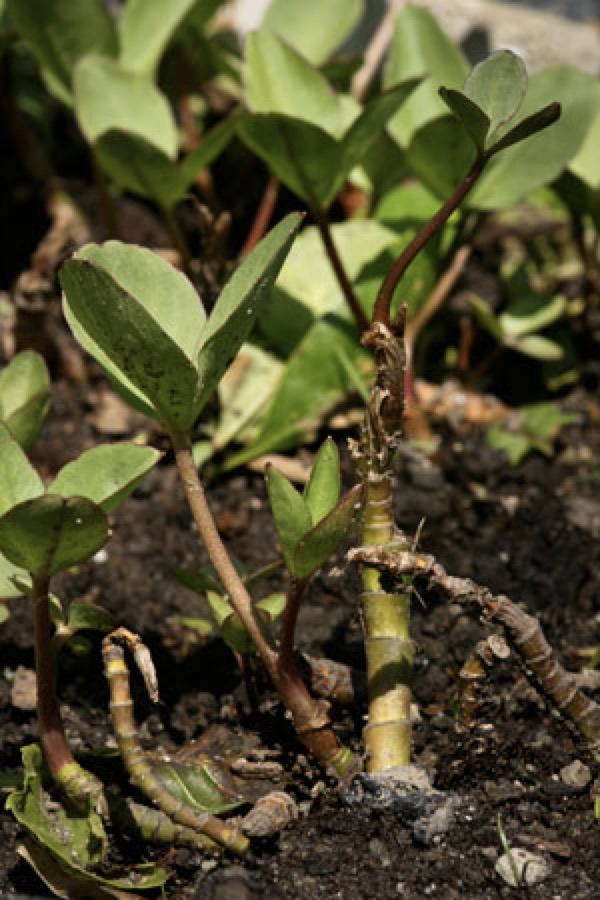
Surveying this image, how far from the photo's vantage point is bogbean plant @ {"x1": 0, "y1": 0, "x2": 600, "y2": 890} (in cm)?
123

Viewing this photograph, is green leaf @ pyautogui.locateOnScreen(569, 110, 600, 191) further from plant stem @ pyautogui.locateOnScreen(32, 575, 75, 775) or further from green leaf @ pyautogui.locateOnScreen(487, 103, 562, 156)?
plant stem @ pyautogui.locateOnScreen(32, 575, 75, 775)

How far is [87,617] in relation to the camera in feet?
4.42

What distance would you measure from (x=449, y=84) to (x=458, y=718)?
112 cm

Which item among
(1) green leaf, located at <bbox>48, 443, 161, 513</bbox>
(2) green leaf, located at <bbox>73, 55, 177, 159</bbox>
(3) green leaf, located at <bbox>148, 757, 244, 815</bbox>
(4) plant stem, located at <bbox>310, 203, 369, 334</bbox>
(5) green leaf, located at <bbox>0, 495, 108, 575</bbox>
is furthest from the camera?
(2) green leaf, located at <bbox>73, 55, 177, 159</bbox>

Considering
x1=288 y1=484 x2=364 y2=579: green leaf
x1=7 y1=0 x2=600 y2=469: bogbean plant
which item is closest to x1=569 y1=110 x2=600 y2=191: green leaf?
x1=7 y1=0 x2=600 y2=469: bogbean plant

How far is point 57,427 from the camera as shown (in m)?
2.22

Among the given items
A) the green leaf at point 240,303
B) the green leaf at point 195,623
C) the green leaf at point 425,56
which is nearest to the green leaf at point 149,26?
the green leaf at point 425,56

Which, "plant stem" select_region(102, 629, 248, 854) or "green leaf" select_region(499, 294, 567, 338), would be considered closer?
"plant stem" select_region(102, 629, 248, 854)

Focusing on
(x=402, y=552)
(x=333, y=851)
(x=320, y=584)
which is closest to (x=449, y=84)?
(x=320, y=584)

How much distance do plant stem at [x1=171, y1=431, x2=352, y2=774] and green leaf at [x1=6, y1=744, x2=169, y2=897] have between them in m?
0.20

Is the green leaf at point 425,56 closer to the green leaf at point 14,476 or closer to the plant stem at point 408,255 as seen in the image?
the plant stem at point 408,255

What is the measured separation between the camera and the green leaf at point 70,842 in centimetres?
127

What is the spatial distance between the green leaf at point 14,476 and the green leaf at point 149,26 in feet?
4.07

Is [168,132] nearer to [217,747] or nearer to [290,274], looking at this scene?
[290,274]
